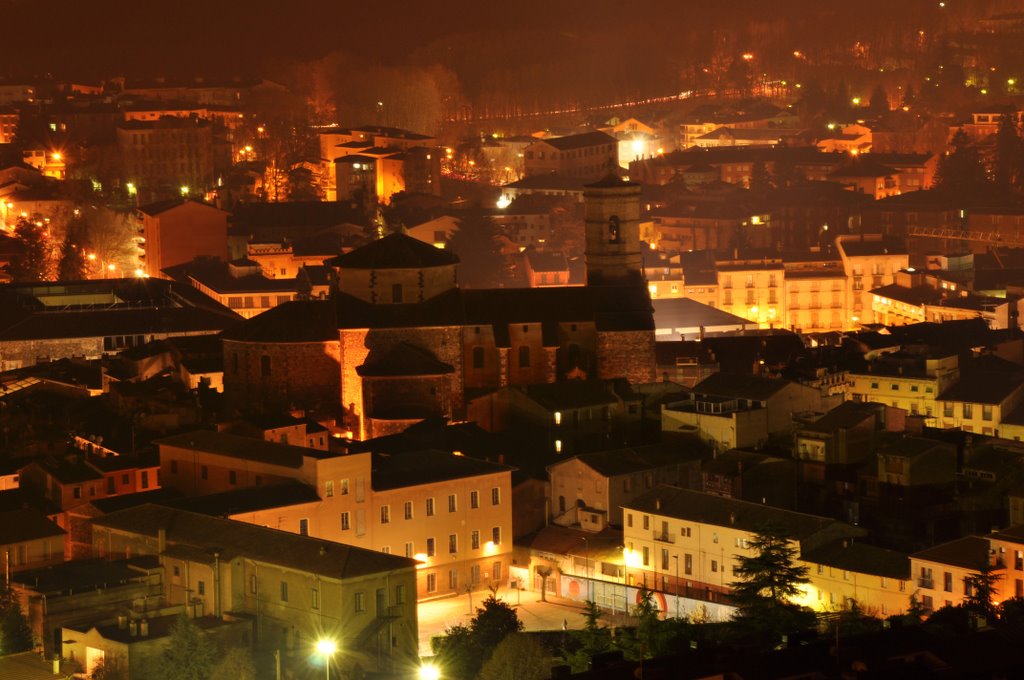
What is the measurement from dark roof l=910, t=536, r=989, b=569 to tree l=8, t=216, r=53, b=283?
38.6m

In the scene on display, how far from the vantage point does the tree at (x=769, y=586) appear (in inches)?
1362

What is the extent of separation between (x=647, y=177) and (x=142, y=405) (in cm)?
4745

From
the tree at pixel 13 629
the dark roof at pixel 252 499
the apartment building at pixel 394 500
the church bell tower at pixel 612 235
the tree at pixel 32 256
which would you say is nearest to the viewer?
the tree at pixel 13 629

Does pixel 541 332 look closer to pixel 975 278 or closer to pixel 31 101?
pixel 975 278

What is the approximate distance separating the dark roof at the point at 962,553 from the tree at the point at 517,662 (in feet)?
21.3

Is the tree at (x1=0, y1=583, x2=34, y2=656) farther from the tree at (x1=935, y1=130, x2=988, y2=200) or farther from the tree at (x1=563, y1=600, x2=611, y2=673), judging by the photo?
the tree at (x1=935, y1=130, x2=988, y2=200)

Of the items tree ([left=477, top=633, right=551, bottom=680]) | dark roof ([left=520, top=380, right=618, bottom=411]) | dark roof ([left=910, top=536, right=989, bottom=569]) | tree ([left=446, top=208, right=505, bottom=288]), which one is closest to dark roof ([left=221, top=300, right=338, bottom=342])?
dark roof ([left=520, top=380, right=618, bottom=411])

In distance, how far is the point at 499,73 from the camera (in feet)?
381

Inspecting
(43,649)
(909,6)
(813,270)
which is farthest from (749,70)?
(43,649)

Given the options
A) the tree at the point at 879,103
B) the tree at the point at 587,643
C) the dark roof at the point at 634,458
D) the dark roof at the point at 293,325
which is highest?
the tree at the point at 879,103

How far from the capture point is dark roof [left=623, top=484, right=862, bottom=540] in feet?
123

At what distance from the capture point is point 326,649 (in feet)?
109

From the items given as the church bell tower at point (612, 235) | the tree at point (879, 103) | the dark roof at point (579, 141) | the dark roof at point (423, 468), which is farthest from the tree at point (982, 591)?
the tree at point (879, 103)

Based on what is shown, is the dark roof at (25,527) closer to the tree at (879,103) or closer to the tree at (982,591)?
the tree at (982,591)
